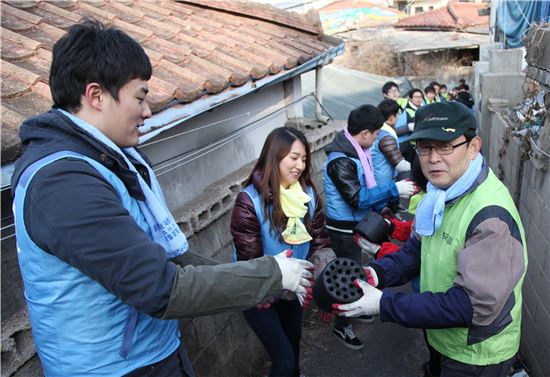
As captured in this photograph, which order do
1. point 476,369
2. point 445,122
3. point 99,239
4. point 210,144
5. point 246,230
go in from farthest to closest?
1. point 210,144
2. point 246,230
3. point 476,369
4. point 445,122
5. point 99,239

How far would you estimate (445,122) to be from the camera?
198 centimetres

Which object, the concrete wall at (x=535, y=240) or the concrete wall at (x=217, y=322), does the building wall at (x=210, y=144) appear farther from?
the concrete wall at (x=535, y=240)

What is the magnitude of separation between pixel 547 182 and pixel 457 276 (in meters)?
1.55

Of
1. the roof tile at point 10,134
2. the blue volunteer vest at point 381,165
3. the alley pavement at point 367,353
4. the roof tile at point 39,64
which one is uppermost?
the roof tile at point 39,64

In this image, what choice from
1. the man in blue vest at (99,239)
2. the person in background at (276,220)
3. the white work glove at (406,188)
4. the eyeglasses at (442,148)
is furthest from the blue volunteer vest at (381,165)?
the man in blue vest at (99,239)

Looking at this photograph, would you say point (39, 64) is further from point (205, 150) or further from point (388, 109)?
point (388, 109)

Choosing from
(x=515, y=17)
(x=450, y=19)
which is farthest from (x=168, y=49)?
(x=450, y=19)

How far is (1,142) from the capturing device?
5.87ft

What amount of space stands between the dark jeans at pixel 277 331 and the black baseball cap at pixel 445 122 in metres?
1.50

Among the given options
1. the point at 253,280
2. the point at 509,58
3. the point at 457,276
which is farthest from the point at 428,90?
the point at 253,280

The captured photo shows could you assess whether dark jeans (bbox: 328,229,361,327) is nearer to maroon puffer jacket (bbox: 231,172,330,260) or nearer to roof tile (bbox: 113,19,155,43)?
→ maroon puffer jacket (bbox: 231,172,330,260)

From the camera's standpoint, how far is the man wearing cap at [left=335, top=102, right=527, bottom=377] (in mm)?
1807

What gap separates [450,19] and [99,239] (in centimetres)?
2308

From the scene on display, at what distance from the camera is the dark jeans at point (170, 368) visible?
1.67 metres
